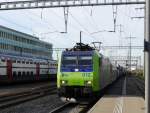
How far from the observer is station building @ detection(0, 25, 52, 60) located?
68438 millimetres

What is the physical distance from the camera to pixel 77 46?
21.1 meters

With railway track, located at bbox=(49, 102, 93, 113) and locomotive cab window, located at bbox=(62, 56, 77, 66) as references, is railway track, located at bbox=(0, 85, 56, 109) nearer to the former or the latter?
railway track, located at bbox=(49, 102, 93, 113)

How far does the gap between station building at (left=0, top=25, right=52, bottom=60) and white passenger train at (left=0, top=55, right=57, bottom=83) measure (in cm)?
981

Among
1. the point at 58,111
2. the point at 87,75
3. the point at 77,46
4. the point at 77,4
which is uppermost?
the point at 77,4

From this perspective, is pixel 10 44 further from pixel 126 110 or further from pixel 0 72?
pixel 126 110

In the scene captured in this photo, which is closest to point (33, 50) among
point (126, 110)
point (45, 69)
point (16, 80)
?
point (45, 69)

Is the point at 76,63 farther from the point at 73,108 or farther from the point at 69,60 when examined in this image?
the point at 73,108

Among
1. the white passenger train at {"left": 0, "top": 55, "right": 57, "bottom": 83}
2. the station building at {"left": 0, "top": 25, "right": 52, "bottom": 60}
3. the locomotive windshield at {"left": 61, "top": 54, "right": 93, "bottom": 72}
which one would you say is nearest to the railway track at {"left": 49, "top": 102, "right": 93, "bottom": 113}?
the locomotive windshield at {"left": 61, "top": 54, "right": 93, "bottom": 72}

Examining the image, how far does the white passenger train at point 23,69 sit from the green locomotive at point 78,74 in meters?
16.8

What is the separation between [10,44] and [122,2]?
48444 millimetres

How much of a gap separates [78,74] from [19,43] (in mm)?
56204

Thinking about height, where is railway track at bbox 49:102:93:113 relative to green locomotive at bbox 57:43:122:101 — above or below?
below

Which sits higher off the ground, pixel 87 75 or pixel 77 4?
pixel 77 4

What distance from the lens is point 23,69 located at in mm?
41625
